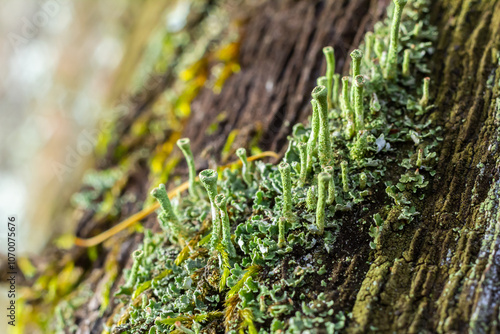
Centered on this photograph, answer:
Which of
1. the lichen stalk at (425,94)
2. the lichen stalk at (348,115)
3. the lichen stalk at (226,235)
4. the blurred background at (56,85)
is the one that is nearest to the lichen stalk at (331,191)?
the lichen stalk at (348,115)

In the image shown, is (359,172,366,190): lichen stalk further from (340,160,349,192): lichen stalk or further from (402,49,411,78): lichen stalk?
(402,49,411,78): lichen stalk

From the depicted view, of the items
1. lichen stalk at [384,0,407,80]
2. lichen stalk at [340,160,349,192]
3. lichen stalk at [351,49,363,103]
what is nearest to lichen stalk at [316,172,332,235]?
lichen stalk at [340,160,349,192]

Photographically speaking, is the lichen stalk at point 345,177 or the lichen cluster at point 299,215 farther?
the lichen stalk at point 345,177

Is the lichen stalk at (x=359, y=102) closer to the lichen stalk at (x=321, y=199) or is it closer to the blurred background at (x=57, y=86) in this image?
the lichen stalk at (x=321, y=199)

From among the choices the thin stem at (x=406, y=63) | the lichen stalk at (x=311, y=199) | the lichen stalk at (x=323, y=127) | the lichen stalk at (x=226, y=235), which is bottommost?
the lichen stalk at (x=226, y=235)

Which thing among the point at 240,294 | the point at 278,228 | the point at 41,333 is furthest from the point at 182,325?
the point at 41,333

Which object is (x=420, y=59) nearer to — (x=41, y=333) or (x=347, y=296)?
(x=347, y=296)
